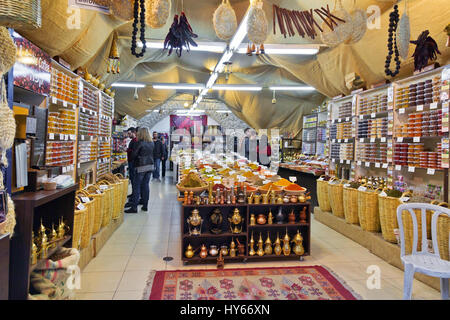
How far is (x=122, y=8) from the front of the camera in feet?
8.36

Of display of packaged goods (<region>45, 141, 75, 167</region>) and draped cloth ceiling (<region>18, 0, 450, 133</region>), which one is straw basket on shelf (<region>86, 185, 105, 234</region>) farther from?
draped cloth ceiling (<region>18, 0, 450, 133</region>)

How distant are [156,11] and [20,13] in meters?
1.45

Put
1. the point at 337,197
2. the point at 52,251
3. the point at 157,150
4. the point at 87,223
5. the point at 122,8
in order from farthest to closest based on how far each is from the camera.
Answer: the point at 157,150 → the point at 337,197 → the point at 87,223 → the point at 122,8 → the point at 52,251

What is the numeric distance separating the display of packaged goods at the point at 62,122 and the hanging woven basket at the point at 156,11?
1819 millimetres

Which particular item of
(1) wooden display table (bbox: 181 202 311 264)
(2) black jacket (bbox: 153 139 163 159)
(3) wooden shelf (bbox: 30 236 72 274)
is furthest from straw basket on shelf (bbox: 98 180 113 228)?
(2) black jacket (bbox: 153 139 163 159)

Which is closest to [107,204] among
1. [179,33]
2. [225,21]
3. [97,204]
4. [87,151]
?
[97,204]

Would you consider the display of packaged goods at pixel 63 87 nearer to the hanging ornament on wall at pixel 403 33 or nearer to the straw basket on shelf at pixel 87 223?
the straw basket on shelf at pixel 87 223

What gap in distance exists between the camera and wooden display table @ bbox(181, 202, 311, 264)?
12.3ft

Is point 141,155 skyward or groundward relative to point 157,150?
groundward

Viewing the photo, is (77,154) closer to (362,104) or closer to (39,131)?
(39,131)

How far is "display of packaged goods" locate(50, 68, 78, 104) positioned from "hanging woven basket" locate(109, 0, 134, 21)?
1.54 m

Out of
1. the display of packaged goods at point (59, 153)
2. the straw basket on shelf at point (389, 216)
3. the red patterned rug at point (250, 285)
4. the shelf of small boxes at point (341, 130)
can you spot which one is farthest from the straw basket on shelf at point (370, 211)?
the display of packaged goods at point (59, 153)

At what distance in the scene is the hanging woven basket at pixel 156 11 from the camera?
2.66 meters

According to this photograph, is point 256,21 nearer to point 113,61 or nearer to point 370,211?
point 370,211
